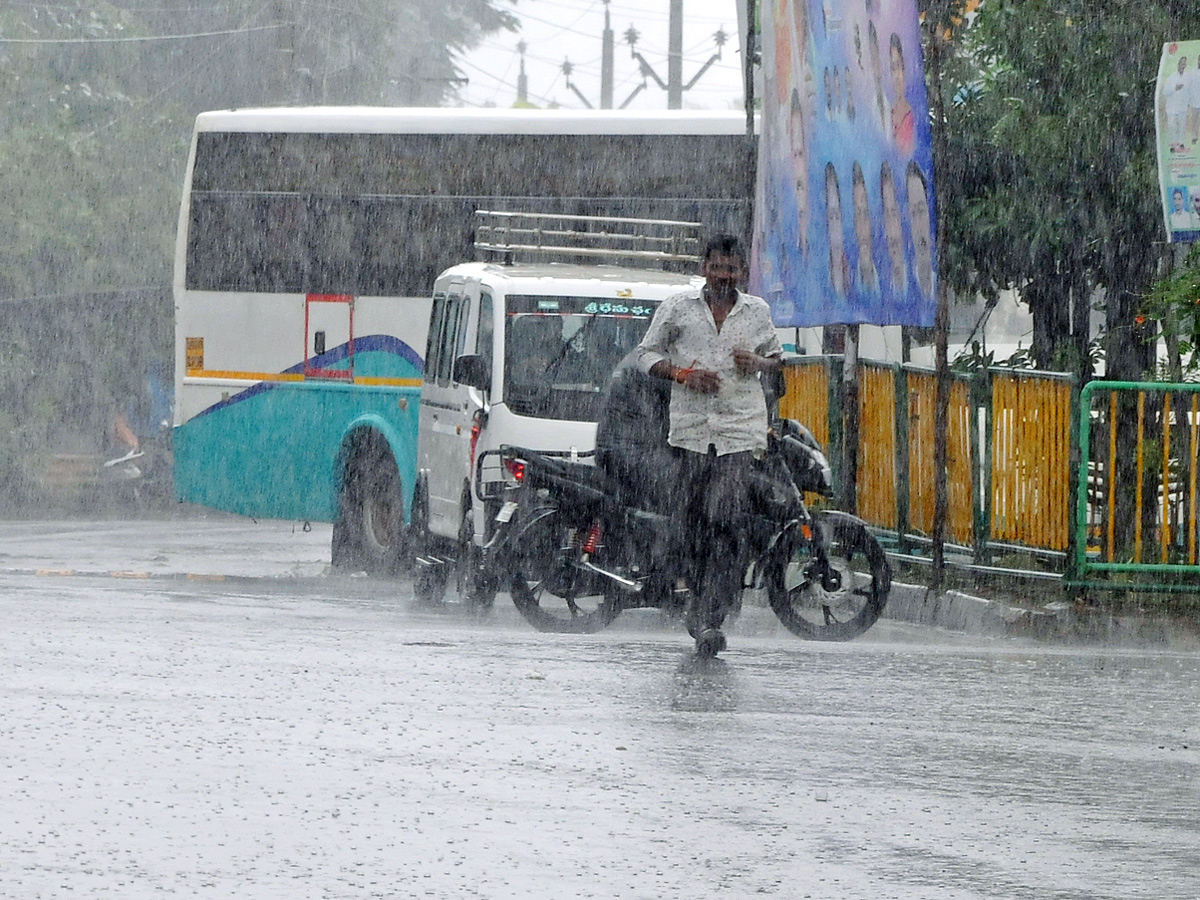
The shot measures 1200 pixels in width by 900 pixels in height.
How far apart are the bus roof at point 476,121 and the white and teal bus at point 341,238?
0.02 meters

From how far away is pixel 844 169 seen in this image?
15.2m

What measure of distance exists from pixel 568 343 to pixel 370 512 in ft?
14.6

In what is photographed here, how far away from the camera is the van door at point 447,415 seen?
593 inches

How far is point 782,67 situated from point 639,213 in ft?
12.8

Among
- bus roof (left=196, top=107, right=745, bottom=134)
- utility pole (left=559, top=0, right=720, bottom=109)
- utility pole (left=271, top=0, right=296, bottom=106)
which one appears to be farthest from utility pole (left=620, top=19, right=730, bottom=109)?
bus roof (left=196, top=107, right=745, bottom=134)

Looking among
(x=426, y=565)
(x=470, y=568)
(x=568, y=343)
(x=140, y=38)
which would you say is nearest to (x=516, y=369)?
(x=568, y=343)

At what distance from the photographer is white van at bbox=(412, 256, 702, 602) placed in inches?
569

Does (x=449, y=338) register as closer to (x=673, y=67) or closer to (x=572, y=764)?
(x=572, y=764)

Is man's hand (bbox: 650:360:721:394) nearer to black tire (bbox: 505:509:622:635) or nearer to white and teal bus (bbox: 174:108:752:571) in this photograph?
black tire (bbox: 505:509:622:635)

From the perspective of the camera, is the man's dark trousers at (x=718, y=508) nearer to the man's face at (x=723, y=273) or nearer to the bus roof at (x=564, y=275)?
the man's face at (x=723, y=273)

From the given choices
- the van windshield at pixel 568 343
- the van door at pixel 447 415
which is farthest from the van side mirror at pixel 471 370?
the van door at pixel 447 415


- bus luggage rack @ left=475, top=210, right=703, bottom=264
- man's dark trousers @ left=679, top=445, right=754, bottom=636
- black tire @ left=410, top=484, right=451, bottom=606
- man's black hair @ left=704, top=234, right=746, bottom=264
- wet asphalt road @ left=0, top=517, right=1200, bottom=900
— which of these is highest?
bus luggage rack @ left=475, top=210, right=703, bottom=264

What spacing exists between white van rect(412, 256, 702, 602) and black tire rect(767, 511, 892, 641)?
8.63ft

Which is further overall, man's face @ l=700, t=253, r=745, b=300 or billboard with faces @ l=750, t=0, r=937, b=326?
billboard with faces @ l=750, t=0, r=937, b=326
